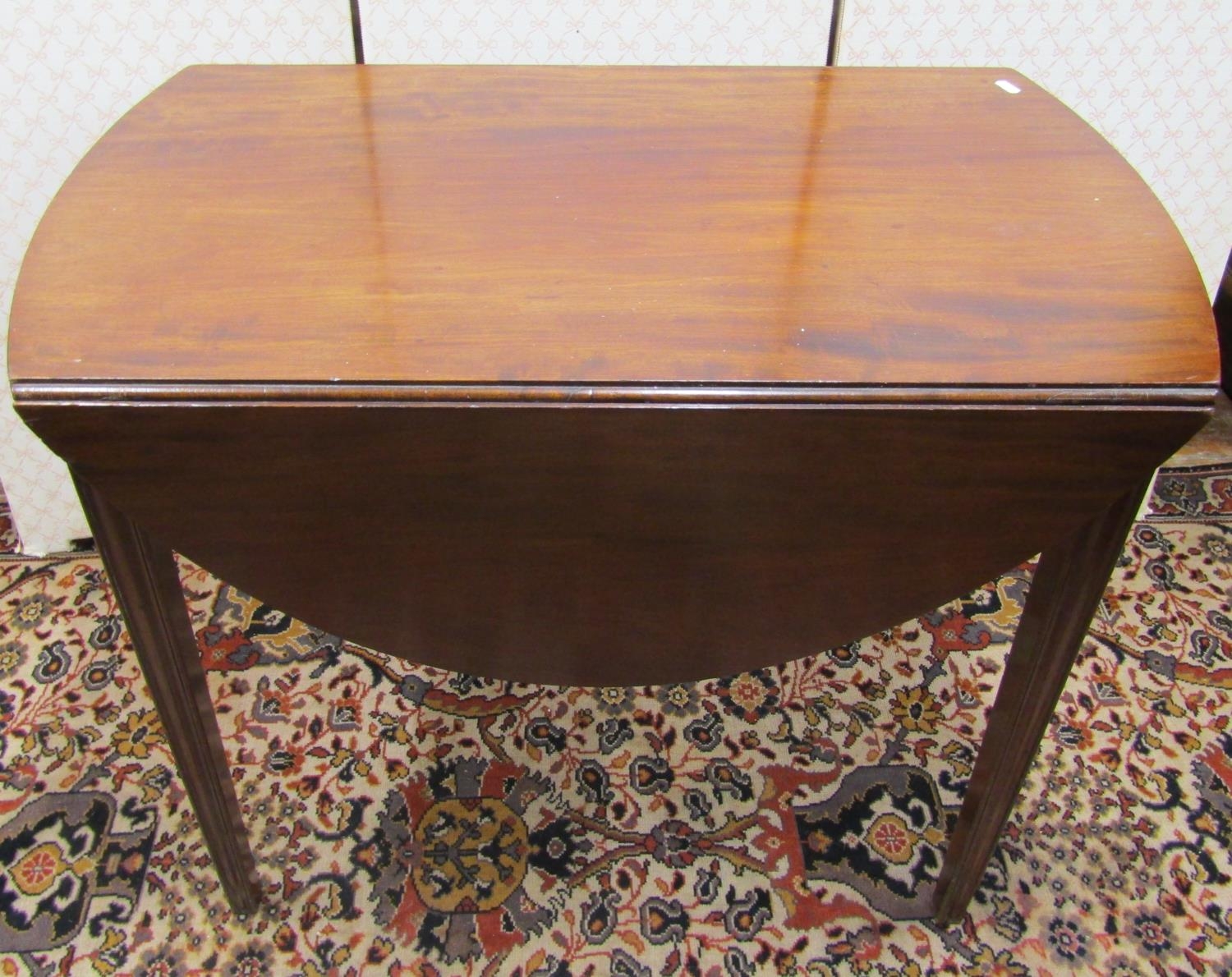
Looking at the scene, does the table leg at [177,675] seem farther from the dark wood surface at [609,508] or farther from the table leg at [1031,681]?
the table leg at [1031,681]

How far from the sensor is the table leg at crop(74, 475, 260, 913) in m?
0.92

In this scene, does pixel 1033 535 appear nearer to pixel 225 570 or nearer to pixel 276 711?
pixel 225 570

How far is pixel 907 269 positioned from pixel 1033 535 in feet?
0.84

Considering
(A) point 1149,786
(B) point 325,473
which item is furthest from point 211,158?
(A) point 1149,786

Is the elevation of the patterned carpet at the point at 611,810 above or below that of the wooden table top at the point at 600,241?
below

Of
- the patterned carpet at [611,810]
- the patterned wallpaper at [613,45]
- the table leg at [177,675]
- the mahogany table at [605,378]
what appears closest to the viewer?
the mahogany table at [605,378]

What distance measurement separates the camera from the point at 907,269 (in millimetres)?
903

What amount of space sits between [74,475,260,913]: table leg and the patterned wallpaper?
2.42 feet

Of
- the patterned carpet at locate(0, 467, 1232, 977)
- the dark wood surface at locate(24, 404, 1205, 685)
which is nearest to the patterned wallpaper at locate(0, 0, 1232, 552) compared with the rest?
the patterned carpet at locate(0, 467, 1232, 977)

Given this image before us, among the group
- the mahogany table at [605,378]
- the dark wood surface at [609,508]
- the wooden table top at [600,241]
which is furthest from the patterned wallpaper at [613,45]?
the dark wood surface at [609,508]

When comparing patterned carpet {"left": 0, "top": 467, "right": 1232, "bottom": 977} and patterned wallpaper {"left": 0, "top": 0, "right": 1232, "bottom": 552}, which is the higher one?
patterned wallpaper {"left": 0, "top": 0, "right": 1232, "bottom": 552}

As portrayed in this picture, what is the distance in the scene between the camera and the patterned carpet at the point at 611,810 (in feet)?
3.94

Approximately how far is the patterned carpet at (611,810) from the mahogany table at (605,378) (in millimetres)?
239

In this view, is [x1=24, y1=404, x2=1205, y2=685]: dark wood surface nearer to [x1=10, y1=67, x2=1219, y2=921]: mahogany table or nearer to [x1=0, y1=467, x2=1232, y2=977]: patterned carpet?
[x1=10, y1=67, x2=1219, y2=921]: mahogany table
